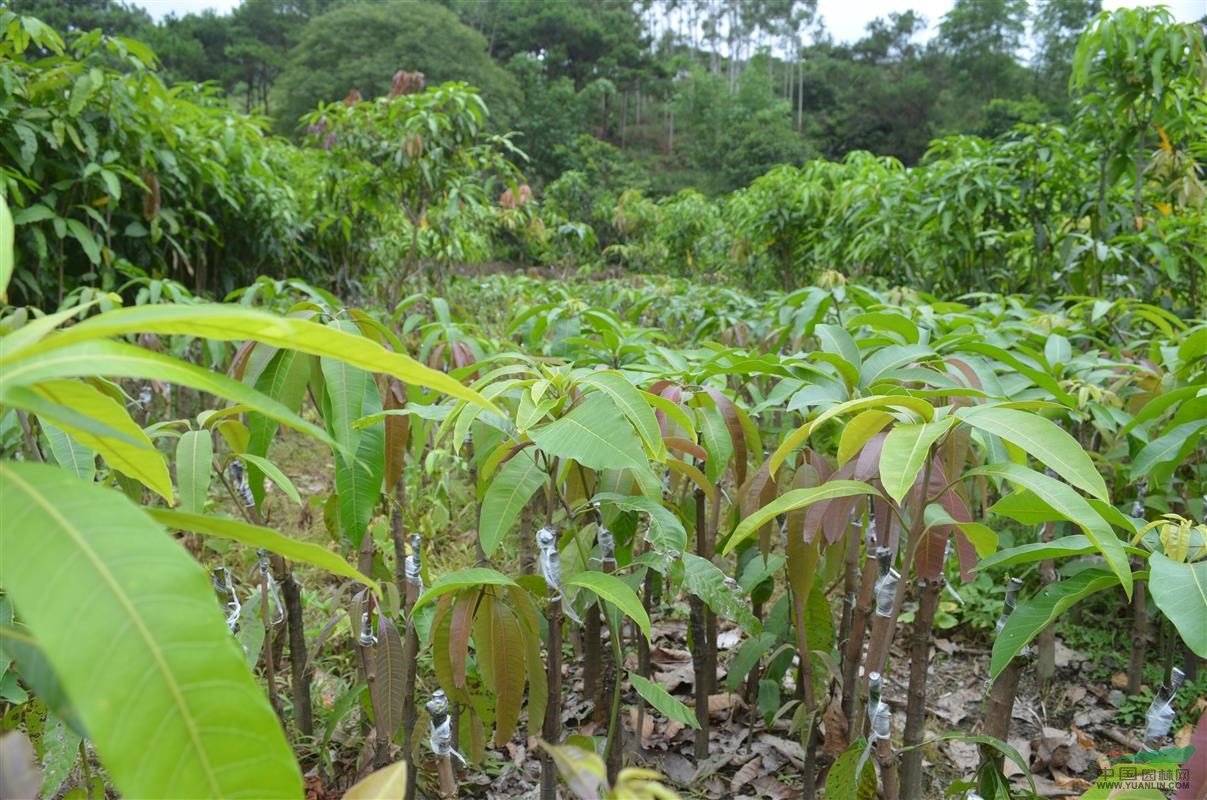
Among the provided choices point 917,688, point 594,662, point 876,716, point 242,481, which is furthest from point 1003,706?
point 242,481

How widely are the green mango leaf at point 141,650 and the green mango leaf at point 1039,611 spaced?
680mm

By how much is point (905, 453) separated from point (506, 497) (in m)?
0.42

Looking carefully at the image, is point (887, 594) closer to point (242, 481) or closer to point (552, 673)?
point (552, 673)

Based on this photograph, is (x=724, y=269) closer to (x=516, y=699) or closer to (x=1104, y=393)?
(x=1104, y=393)

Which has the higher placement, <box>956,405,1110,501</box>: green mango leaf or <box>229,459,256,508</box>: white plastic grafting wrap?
<box>956,405,1110,501</box>: green mango leaf

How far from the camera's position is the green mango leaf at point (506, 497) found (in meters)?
0.80

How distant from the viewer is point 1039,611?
0.74 metres

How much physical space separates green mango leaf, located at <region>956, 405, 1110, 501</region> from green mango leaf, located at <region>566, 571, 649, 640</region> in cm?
35

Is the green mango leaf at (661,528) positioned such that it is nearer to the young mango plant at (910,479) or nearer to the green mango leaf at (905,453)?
the young mango plant at (910,479)

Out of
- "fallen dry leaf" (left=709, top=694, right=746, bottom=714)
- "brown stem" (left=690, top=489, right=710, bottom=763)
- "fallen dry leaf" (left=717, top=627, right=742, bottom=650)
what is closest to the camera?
"brown stem" (left=690, top=489, right=710, bottom=763)

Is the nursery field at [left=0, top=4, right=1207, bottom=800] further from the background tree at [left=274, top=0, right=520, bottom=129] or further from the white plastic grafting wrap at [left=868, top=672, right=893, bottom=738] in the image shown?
the background tree at [left=274, top=0, right=520, bottom=129]

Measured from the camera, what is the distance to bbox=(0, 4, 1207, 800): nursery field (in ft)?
1.17

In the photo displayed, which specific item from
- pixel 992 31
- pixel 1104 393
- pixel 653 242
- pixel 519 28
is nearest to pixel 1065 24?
pixel 992 31

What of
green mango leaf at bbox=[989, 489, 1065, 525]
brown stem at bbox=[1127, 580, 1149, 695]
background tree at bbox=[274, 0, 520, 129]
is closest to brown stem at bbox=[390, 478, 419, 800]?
green mango leaf at bbox=[989, 489, 1065, 525]
